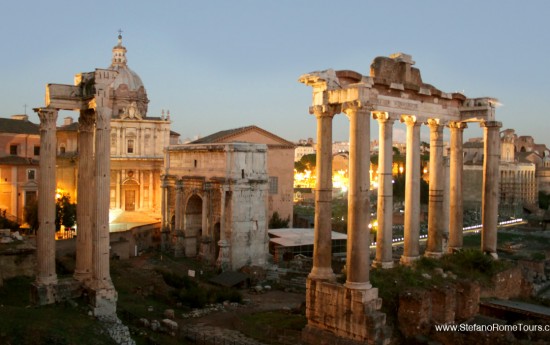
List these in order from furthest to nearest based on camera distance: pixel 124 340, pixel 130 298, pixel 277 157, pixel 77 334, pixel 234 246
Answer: pixel 277 157 < pixel 234 246 < pixel 130 298 < pixel 124 340 < pixel 77 334

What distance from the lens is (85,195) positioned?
18906 millimetres

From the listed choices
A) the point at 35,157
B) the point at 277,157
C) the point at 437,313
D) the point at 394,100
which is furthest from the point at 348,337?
the point at 277,157

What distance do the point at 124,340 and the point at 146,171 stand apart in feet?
115

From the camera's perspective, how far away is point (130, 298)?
78.4ft

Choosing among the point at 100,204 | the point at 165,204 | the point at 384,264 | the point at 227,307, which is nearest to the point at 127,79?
the point at 165,204

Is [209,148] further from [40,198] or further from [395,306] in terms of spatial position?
[395,306]

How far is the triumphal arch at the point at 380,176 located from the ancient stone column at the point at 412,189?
0.03 metres

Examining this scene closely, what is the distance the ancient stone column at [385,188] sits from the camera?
722 inches

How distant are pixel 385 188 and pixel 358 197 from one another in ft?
9.71

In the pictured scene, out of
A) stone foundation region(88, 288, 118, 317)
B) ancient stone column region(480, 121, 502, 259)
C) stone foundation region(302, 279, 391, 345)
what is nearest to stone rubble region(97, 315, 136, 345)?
stone foundation region(88, 288, 118, 317)

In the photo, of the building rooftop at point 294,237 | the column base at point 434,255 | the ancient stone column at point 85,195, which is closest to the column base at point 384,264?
the column base at point 434,255

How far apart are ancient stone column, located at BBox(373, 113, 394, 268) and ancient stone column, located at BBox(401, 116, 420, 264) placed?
1.18 meters

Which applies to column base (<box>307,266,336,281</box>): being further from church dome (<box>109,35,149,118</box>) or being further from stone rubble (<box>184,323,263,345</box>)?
church dome (<box>109,35,149,118</box>)

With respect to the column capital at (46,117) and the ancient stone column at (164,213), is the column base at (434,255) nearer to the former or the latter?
the column capital at (46,117)
